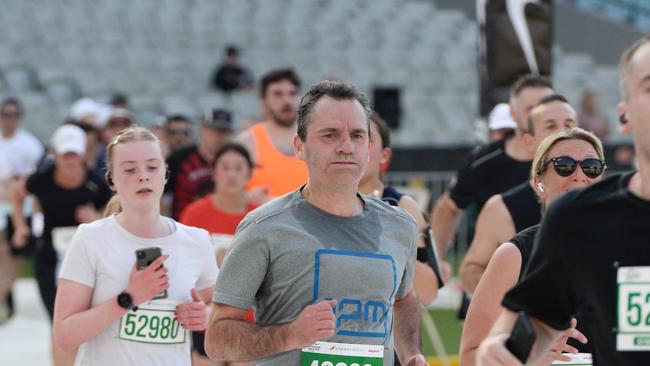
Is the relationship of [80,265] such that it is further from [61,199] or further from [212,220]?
[61,199]

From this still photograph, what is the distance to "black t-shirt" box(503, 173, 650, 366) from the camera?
120 inches

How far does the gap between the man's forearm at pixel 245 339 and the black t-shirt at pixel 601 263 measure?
1.03 metres

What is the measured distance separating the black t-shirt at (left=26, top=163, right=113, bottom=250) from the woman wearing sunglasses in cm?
489

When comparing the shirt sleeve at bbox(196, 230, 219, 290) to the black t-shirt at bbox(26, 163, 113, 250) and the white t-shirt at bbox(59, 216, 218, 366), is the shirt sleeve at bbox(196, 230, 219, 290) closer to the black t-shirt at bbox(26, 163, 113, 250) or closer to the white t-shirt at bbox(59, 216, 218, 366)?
the white t-shirt at bbox(59, 216, 218, 366)

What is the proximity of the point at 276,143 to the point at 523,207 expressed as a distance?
2.43 metres

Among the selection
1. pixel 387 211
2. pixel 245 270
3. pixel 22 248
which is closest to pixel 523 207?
pixel 387 211

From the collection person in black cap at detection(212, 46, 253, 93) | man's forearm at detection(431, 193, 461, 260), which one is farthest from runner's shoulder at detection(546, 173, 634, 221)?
person in black cap at detection(212, 46, 253, 93)

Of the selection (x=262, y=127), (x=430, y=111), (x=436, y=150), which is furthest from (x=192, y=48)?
(x=262, y=127)

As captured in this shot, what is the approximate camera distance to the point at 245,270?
13.1ft

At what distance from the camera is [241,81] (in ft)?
67.8

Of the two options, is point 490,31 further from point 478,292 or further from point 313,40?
point 313,40

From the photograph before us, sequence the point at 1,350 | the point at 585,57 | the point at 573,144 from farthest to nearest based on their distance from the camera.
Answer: the point at 585,57 < the point at 1,350 < the point at 573,144

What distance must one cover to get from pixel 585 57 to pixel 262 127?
707 inches

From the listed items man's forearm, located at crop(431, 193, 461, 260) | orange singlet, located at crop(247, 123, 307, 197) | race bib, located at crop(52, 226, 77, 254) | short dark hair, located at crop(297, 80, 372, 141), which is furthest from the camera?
race bib, located at crop(52, 226, 77, 254)
